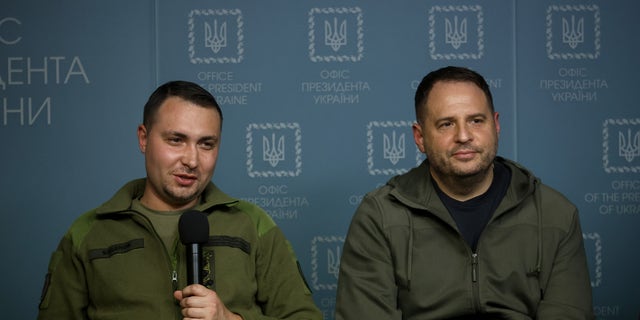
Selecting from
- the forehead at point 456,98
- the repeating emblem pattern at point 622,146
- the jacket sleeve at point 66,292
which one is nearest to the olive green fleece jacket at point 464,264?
the forehead at point 456,98

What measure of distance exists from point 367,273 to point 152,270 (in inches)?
24.8

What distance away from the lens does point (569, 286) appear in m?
2.13

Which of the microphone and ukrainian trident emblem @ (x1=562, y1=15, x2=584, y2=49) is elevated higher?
ukrainian trident emblem @ (x1=562, y1=15, x2=584, y2=49)

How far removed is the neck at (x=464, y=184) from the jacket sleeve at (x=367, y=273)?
0.23 meters

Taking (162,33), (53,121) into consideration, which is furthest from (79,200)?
(162,33)

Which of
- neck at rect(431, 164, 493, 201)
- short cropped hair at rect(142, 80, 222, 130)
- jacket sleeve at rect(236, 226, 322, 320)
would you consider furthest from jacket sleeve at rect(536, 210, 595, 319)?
short cropped hair at rect(142, 80, 222, 130)

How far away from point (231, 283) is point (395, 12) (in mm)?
1564

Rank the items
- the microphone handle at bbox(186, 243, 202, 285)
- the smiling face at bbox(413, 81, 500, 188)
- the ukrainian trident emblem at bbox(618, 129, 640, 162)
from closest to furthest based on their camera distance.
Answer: the microphone handle at bbox(186, 243, 202, 285) → the smiling face at bbox(413, 81, 500, 188) → the ukrainian trident emblem at bbox(618, 129, 640, 162)

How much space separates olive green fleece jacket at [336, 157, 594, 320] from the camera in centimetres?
214

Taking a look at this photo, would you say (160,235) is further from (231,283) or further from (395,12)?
(395,12)

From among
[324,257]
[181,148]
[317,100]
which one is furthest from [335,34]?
[181,148]

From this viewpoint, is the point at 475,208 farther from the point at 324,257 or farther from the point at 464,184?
the point at 324,257

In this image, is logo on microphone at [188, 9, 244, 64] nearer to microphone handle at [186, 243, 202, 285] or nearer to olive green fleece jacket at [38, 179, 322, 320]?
olive green fleece jacket at [38, 179, 322, 320]

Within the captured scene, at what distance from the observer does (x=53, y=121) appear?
3123mm
